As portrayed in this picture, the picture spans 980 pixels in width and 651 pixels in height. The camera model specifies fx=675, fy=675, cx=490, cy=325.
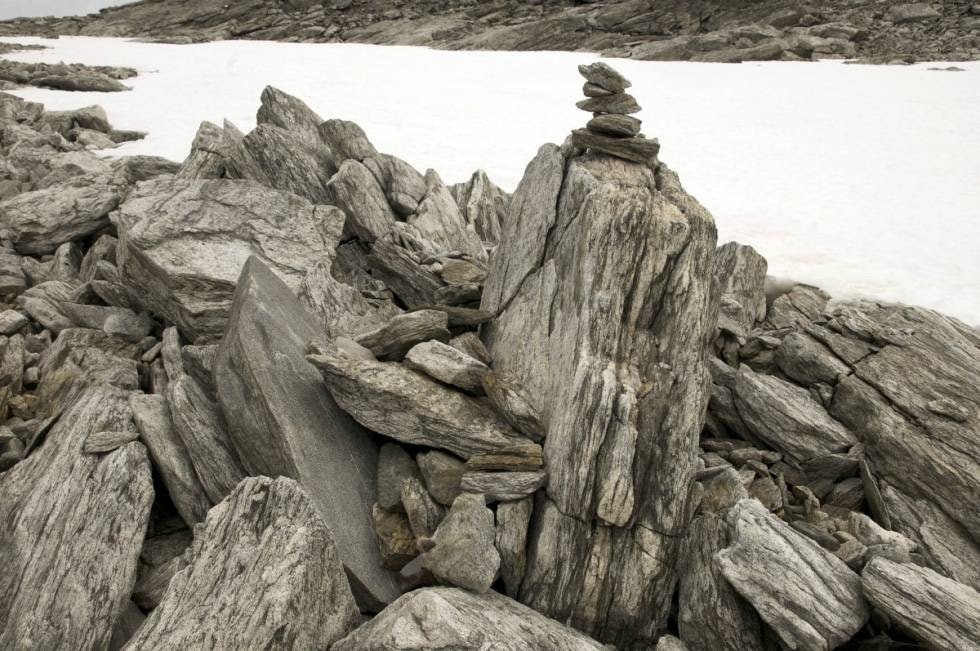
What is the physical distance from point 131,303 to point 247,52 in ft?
149

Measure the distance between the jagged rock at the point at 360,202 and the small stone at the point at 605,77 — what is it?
657cm

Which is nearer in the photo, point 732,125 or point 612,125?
point 612,125

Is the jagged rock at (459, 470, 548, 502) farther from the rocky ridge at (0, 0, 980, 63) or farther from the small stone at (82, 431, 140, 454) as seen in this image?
the rocky ridge at (0, 0, 980, 63)

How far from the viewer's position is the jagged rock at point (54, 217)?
61.7 feet

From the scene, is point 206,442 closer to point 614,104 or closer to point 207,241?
point 207,241

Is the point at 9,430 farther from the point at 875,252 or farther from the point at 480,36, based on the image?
the point at 480,36

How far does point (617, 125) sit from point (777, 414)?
656 centimetres

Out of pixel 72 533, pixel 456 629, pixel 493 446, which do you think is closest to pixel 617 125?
pixel 493 446

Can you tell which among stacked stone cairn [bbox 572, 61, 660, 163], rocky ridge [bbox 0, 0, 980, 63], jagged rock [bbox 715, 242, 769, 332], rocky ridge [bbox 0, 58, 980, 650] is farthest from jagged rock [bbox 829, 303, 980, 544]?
rocky ridge [bbox 0, 0, 980, 63]

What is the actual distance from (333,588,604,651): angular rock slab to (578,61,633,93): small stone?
31.5 feet

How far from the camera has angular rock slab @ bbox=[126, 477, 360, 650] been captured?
8219mm

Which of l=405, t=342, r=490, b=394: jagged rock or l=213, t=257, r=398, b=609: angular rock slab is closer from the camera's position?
l=213, t=257, r=398, b=609: angular rock slab

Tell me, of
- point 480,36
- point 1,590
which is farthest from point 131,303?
point 480,36

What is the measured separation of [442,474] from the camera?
1059 centimetres
